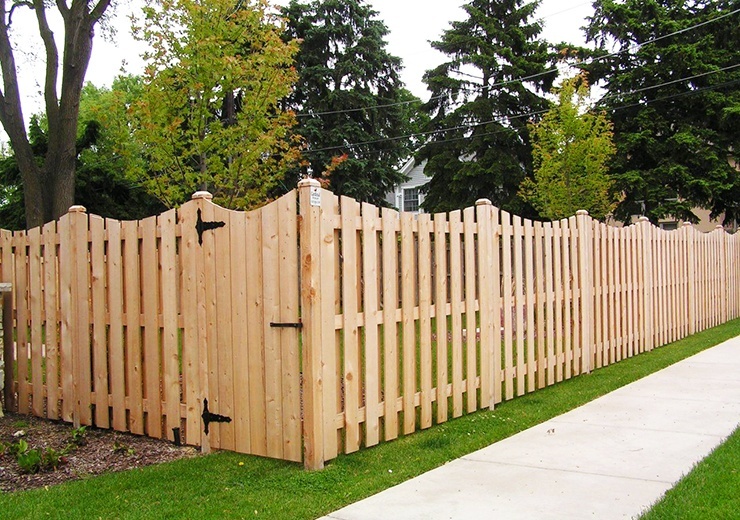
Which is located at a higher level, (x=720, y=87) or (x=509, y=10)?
(x=509, y=10)

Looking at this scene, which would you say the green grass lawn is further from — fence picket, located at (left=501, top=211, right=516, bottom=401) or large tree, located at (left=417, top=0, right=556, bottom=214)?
large tree, located at (left=417, top=0, right=556, bottom=214)

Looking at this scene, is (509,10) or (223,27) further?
(509,10)

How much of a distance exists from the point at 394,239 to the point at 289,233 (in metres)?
1.02

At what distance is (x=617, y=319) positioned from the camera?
984cm

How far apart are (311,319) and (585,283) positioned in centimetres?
503

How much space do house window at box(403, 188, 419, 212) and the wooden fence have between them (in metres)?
28.0

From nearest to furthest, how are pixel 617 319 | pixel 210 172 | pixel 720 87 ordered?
pixel 617 319
pixel 210 172
pixel 720 87

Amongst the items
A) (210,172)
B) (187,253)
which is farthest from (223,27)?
(187,253)

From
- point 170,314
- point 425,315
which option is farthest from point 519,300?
point 170,314

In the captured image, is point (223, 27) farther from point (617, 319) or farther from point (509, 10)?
point (509, 10)

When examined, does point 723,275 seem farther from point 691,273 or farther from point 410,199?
point 410,199

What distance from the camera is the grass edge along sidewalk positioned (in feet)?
14.0

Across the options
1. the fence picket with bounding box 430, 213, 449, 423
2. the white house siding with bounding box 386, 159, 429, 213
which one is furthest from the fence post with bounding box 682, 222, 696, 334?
the white house siding with bounding box 386, 159, 429, 213

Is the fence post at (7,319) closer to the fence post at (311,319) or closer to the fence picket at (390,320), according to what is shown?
the fence post at (311,319)
